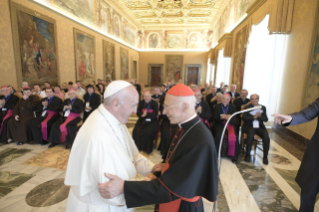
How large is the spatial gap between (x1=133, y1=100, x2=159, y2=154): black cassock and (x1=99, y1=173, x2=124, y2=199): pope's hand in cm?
345

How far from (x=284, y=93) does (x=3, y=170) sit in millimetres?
7638

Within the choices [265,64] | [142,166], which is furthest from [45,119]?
[265,64]

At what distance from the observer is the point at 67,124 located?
195 inches

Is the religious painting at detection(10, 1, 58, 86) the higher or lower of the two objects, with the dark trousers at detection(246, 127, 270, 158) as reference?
higher

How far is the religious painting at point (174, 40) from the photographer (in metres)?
20.5

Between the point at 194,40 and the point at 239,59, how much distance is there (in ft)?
44.0

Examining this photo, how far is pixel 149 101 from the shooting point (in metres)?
5.50

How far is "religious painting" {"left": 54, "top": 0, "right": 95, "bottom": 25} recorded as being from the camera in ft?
27.9

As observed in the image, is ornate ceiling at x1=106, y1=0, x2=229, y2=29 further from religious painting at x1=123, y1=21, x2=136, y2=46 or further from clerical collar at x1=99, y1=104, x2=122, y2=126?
clerical collar at x1=99, y1=104, x2=122, y2=126

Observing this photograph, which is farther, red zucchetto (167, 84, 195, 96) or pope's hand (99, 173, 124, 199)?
red zucchetto (167, 84, 195, 96)

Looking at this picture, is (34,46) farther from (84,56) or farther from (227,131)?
(227,131)

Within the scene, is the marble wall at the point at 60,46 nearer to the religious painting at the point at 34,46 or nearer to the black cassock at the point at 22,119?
the religious painting at the point at 34,46

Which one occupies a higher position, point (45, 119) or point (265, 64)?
point (265, 64)

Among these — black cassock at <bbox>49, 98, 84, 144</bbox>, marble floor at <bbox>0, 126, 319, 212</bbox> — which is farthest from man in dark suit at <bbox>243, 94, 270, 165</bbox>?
black cassock at <bbox>49, 98, 84, 144</bbox>
